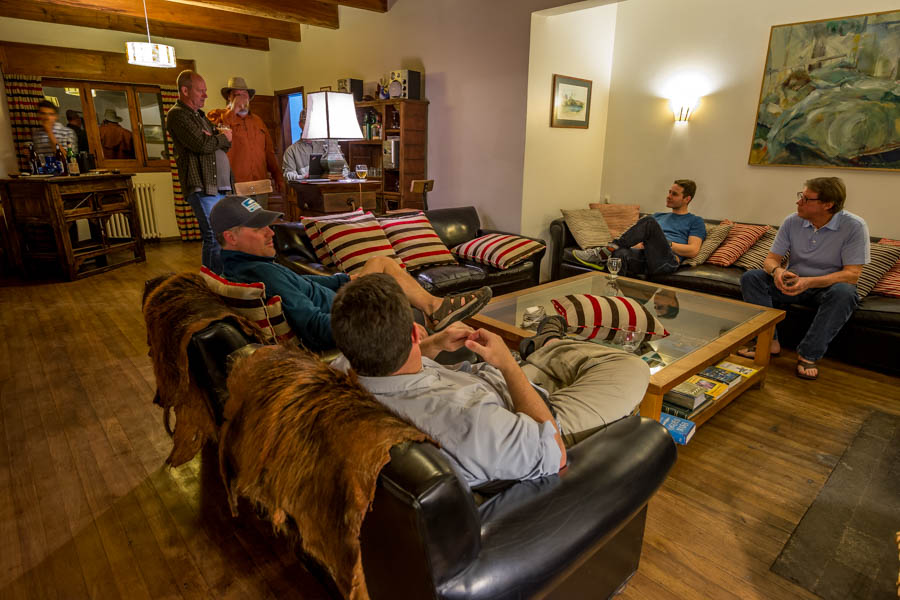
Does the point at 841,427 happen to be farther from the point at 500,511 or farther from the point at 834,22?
the point at 834,22

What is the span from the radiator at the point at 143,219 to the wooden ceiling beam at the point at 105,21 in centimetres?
177

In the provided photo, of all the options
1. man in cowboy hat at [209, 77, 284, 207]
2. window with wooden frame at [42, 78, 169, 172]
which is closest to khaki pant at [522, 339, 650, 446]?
man in cowboy hat at [209, 77, 284, 207]

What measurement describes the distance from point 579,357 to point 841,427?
161 centimetres

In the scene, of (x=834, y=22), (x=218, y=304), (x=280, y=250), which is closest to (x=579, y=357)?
(x=218, y=304)

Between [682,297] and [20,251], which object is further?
[20,251]

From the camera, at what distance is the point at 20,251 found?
4.81 meters

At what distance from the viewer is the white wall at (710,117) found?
3.63 meters

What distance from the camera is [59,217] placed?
461cm

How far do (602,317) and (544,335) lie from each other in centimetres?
44

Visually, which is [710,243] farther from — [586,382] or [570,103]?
[586,382]

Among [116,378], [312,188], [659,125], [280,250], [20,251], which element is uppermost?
[659,125]

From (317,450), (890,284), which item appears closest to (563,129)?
(890,284)

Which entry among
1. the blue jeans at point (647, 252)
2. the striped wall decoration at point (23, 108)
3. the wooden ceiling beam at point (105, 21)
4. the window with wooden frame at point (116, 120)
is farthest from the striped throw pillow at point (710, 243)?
the striped wall decoration at point (23, 108)

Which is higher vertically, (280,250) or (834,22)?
(834,22)
